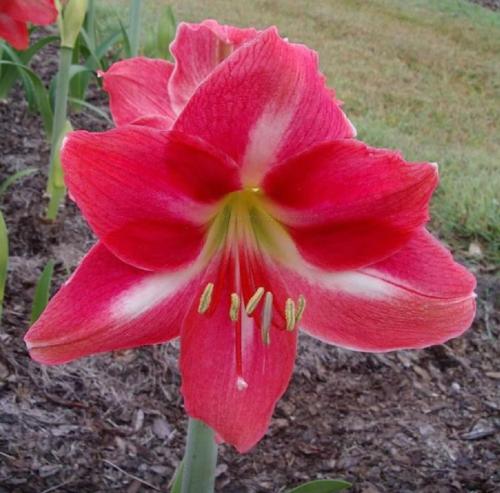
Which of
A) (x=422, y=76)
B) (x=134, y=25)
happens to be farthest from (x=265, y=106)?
(x=422, y=76)

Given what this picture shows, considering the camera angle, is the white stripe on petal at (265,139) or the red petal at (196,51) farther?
the red petal at (196,51)

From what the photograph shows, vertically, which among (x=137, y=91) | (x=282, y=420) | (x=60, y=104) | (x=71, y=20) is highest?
→ (x=137, y=91)

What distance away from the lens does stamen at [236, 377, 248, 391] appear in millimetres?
632

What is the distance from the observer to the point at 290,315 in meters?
0.61

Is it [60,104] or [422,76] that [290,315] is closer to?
[60,104]

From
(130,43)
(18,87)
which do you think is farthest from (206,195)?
(18,87)

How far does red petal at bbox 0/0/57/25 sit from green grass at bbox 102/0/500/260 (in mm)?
1096

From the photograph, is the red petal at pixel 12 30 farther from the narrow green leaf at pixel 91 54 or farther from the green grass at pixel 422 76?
the green grass at pixel 422 76

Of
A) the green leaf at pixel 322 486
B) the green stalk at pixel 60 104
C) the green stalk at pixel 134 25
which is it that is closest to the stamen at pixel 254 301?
the green leaf at pixel 322 486

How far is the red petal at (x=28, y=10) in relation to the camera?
1479 millimetres

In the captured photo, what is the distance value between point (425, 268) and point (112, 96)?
0.30 metres

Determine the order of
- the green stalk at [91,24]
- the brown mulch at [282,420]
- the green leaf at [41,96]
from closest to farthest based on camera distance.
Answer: the brown mulch at [282,420] → the green leaf at [41,96] → the green stalk at [91,24]

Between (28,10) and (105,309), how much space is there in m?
1.03

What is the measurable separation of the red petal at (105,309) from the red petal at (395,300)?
98 mm
